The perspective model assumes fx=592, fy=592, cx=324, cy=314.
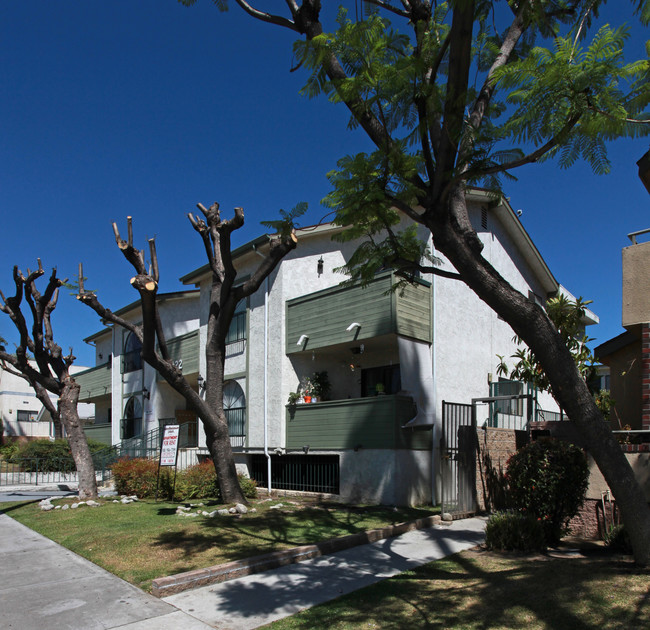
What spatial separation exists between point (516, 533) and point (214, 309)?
7.76m

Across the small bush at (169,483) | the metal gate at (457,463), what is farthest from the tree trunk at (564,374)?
the small bush at (169,483)

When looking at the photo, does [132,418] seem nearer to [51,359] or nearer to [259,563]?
[51,359]

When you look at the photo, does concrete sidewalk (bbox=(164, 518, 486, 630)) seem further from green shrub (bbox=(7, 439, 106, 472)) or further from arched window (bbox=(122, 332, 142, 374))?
arched window (bbox=(122, 332, 142, 374))

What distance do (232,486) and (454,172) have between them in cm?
840

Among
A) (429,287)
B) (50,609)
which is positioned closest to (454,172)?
(50,609)

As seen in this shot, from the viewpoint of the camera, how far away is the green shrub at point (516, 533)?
8.29 m

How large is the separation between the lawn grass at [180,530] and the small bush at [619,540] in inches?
151

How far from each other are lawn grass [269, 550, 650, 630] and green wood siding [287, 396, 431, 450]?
19.7 ft

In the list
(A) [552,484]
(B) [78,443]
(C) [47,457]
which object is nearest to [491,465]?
(A) [552,484]

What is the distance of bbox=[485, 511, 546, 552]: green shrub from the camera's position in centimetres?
829

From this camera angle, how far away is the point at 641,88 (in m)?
5.77

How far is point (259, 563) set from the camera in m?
7.75

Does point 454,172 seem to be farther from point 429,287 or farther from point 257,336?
point 257,336

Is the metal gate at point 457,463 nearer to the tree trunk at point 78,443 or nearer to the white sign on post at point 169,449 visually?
the white sign on post at point 169,449
